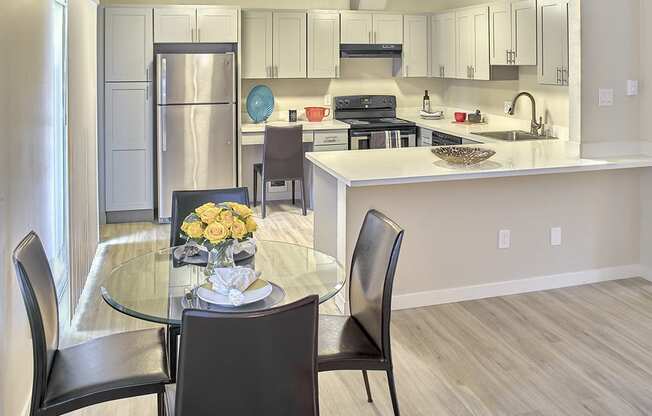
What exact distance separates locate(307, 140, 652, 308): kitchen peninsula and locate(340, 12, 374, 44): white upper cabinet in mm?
2986

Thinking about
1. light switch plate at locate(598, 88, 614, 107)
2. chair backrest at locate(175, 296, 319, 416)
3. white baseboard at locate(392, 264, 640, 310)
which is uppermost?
light switch plate at locate(598, 88, 614, 107)

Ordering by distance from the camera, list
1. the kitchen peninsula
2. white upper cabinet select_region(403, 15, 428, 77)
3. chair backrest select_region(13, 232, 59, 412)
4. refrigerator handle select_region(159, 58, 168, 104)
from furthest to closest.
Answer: white upper cabinet select_region(403, 15, 428, 77)
refrigerator handle select_region(159, 58, 168, 104)
the kitchen peninsula
chair backrest select_region(13, 232, 59, 412)

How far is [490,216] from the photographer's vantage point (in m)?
4.07

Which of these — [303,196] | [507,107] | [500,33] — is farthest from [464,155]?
[303,196]

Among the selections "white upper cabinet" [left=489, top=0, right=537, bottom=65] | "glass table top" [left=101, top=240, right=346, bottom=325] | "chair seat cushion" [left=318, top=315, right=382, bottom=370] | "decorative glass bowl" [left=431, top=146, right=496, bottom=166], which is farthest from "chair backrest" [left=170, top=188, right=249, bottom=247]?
"white upper cabinet" [left=489, top=0, right=537, bottom=65]

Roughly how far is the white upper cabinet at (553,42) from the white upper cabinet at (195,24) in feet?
9.95

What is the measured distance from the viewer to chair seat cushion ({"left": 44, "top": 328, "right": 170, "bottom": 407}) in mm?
2025

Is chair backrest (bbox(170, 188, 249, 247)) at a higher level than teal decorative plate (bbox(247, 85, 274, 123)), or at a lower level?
lower

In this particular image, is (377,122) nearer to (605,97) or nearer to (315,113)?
(315,113)

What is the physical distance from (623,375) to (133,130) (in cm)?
497

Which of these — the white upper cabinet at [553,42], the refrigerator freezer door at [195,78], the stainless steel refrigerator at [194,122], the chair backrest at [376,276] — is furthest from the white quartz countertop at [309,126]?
the chair backrest at [376,276]

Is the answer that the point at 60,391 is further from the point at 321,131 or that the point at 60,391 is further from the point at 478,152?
the point at 321,131

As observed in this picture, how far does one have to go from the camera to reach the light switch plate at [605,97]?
14.0 ft

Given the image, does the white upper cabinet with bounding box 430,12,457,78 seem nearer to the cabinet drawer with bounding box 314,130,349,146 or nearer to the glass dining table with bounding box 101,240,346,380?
the cabinet drawer with bounding box 314,130,349,146
